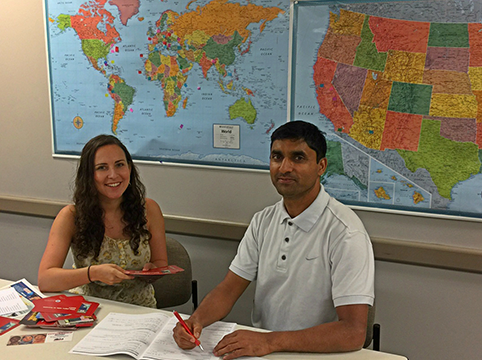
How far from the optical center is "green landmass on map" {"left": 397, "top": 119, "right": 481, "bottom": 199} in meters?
2.30

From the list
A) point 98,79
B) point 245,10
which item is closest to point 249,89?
point 245,10

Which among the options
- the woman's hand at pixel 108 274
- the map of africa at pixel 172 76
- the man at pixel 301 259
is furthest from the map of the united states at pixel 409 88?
the woman's hand at pixel 108 274

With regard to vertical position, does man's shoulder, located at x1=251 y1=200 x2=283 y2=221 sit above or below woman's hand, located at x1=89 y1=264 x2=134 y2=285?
above

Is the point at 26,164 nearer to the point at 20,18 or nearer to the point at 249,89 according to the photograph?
the point at 20,18

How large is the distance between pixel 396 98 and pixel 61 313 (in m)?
1.80

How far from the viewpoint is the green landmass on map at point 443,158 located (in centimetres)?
230

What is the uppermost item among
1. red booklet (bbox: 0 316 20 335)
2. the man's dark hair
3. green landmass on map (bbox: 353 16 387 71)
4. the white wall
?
green landmass on map (bbox: 353 16 387 71)

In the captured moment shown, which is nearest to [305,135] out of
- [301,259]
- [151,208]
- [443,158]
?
[301,259]

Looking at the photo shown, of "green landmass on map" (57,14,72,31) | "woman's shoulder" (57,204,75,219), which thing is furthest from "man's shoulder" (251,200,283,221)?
"green landmass on map" (57,14,72,31)

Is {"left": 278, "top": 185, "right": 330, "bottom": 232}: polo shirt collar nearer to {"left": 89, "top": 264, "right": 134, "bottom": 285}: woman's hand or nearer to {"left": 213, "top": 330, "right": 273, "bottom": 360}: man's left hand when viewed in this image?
{"left": 213, "top": 330, "right": 273, "bottom": 360}: man's left hand

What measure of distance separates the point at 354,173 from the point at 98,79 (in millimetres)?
1713

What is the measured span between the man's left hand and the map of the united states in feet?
3.97

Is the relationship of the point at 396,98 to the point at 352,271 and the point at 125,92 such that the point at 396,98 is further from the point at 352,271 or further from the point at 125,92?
the point at 125,92

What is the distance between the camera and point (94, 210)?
7.55ft
